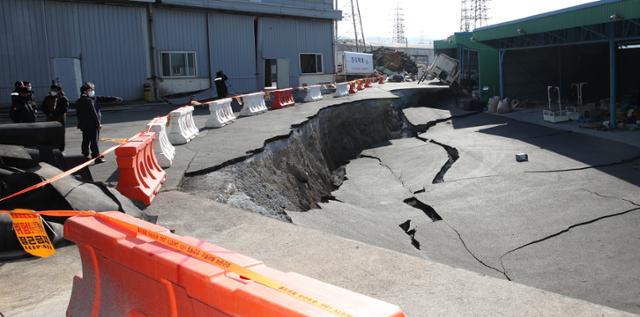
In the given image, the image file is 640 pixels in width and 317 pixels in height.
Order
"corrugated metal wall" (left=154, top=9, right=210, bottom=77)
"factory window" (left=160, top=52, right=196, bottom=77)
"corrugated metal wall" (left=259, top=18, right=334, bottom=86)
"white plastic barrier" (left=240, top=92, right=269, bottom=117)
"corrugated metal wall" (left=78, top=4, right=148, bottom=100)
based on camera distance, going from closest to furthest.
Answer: "white plastic barrier" (left=240, top=92, right=269, bottom=117) → "corrugated metal wall" (left=78, top=4, right=148, bottom=100) → "corrugated metal wall" (left=154, top=9, right=210, bottom=77) → "factory window" (left=160, top=52, right=196, bottom=77) → "corrugated metal wall" (left=259, top=18, right=334, bottom=86)

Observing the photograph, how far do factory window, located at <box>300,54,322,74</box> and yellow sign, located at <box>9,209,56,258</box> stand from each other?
3055 cm

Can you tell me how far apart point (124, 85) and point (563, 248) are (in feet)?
72.8

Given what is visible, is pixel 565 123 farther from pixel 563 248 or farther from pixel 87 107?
pixel 87 107

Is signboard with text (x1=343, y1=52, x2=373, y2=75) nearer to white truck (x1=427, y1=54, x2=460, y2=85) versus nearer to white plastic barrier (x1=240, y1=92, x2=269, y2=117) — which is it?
white truck (x1=427, y1=54, x2=460, y2=85)

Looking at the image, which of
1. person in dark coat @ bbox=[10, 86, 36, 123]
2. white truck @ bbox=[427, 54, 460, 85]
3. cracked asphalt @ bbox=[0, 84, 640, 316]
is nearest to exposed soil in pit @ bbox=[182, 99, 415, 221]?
cracked asphalt @ bbox=[0, 84, 640, 316]

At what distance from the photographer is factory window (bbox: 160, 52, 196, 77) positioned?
88.7 feet

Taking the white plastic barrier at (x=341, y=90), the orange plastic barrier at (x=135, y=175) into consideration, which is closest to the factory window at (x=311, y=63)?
the white plastic barrier at (x=341, y=90)

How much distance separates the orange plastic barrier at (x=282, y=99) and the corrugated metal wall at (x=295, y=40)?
355 inches

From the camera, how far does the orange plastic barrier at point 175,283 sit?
2246 mm

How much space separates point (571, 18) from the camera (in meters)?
18.8

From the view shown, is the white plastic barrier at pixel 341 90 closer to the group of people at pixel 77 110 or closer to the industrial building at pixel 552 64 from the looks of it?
the industrial building at pixel 552 64

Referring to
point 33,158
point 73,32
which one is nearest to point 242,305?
point 33,158

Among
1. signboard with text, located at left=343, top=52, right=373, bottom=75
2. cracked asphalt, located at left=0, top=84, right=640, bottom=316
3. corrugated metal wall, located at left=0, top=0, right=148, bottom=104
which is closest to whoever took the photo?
cracked asphalt, located at left=0, top=84, right=640, bottom=316

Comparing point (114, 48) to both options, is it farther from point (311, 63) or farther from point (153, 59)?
point (311, 63)
